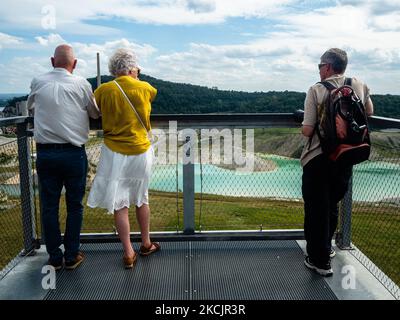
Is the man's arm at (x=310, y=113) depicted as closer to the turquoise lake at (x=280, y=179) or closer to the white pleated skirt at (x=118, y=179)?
the turquoise lake at (x=280, y=179)

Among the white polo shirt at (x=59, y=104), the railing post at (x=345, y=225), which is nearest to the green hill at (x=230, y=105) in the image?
the white polo shirt at (x=59, y=104)

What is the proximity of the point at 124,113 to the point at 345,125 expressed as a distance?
5.23 feet

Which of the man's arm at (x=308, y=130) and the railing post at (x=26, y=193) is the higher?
the man's arm at (x=308, y=130)

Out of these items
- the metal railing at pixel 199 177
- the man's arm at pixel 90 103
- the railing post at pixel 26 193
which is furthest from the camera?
the railing post at pixel 26 193

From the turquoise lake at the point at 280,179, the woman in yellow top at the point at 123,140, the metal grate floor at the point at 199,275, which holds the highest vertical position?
the woman in yellow top at the point at 123,140

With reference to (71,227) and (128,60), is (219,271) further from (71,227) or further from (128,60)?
(128,60)

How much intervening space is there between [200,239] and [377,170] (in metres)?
1.68

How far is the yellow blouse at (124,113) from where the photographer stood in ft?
10.4

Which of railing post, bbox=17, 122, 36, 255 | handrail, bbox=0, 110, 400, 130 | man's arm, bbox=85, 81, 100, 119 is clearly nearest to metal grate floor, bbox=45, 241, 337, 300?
railing post, bbox=17, 122, 36, 255

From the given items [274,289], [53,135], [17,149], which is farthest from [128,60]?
[274,289]

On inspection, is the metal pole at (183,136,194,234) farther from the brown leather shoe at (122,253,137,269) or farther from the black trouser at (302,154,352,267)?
the black trouser at (302,154,352,267)

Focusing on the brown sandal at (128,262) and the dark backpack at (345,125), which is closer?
the dark backpack at (345,125)

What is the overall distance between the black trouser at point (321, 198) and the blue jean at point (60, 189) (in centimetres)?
177

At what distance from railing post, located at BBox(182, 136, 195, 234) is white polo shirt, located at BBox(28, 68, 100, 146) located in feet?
3.07
